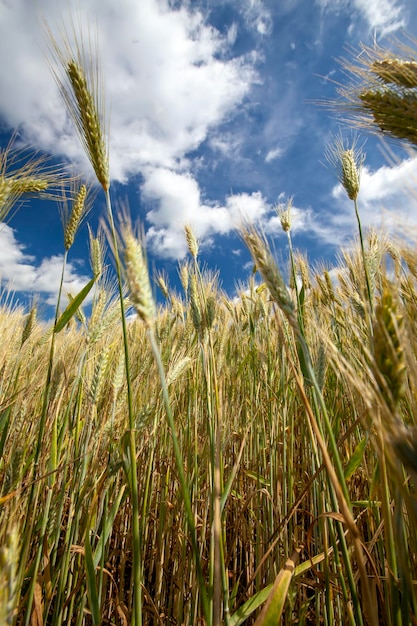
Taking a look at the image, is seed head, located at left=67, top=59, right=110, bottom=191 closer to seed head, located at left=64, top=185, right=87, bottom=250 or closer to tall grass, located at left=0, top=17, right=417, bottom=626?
tall grass, located at left=0, top=17, right=417, bottom=626

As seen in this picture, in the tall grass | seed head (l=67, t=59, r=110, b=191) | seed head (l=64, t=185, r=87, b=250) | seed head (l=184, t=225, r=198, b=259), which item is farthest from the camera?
seed head (l=184, t=225, r=198, b=259)

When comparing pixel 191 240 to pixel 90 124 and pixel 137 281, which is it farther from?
pixel 137 281

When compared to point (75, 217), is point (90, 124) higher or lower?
lower

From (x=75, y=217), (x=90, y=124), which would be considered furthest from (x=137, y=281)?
(x=75, y=217)

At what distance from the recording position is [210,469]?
1042 millimetres

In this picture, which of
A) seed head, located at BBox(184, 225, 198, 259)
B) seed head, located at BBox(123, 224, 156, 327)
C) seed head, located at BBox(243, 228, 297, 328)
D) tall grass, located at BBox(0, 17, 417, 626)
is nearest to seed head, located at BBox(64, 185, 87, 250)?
tall grass, located at BBox(0, 17, 417, 626)

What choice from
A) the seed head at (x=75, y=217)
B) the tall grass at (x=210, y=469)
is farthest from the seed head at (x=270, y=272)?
the seed head at (x=75, y=217)

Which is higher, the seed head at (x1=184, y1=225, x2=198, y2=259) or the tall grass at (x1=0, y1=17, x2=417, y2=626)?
the seed head at (x1=184, y1=225, x2=198, y2=259)

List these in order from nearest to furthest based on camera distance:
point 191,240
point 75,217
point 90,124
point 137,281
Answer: point 137,281 < point 90,124 < point 75,217 < point 191,240

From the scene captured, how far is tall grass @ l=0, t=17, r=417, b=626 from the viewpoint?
2.11ft

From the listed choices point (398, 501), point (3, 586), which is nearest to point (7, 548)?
point (3, 586)

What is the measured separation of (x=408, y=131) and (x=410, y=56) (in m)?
0.45

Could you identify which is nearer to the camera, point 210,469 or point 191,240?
point 210,469

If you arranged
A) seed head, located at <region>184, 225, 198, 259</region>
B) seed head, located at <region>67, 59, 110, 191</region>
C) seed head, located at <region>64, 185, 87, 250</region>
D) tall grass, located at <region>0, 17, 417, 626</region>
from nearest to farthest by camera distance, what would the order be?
tall grass, located at <region>0, 17, 417, 626</region> → seed head, located at <region>67, 59, 110, 191</region> → seed head, located at <region>64, 185, 87, 250</region> → seed head, located at <region>184, 225, 198, 259</region>
